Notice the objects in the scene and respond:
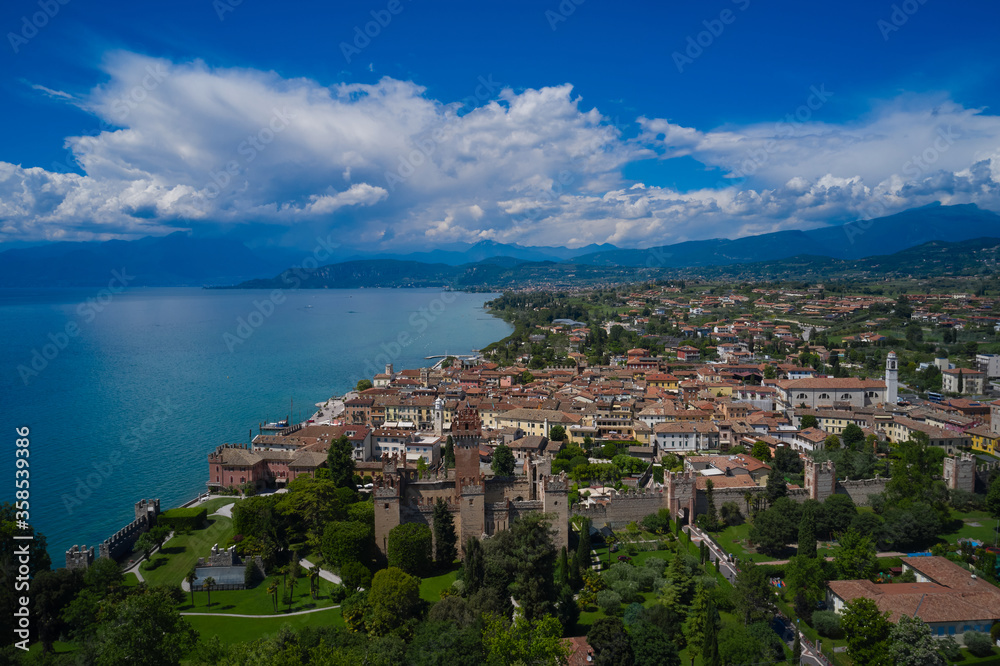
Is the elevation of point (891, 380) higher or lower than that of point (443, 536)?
higher

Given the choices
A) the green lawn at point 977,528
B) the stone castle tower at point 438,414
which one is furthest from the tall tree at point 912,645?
the stone castle tower at point 438,414

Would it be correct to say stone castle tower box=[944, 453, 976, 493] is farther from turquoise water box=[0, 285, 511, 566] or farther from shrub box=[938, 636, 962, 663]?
turquoise water box=[0, 285, 511, 566]

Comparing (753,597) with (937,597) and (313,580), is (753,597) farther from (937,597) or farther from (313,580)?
(313,580)

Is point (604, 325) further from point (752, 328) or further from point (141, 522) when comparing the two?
point (141, 522)

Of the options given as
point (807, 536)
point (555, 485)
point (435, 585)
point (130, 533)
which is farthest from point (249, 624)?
point (807, 536)

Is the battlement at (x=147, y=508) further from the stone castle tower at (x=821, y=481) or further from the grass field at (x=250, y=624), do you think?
the stone castle tower at (x=821, y=481)

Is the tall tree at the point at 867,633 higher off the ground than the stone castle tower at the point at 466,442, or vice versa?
the stone castle tower at the point at 466,442
